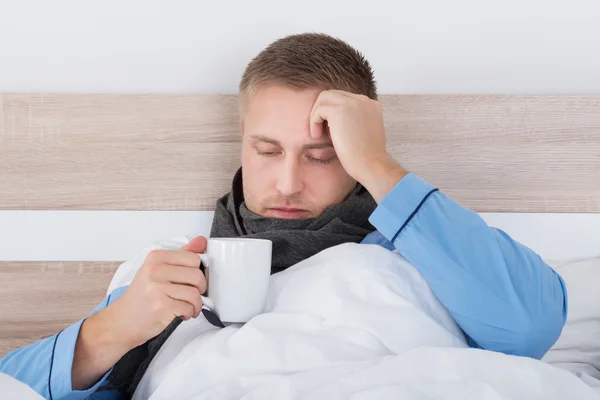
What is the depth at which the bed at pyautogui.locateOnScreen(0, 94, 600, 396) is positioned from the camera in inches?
64.4

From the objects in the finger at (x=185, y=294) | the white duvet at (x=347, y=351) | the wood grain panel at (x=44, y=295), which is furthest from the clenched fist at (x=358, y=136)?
the wood grain panel at (x=44, y=295)

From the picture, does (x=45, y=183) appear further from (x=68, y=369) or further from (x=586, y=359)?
(x=586, y=359)

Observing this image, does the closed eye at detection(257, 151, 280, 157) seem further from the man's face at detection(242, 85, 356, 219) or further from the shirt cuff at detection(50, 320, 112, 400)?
the shirt cuff at detection(50, 320, 112, 400)

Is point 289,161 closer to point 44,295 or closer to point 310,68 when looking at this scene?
point 310,68

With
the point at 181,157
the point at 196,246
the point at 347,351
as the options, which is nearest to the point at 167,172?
the point at 181,157

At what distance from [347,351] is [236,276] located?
201mm

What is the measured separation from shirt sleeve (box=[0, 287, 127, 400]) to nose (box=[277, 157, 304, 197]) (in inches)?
17.8

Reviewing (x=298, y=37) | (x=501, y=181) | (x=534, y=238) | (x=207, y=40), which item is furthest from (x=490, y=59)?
(x=207, y=40)

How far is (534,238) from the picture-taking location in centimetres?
169

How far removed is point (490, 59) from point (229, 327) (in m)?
1.06

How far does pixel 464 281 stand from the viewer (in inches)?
41.8

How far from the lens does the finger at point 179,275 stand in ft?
3.34

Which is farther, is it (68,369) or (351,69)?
(351,69)

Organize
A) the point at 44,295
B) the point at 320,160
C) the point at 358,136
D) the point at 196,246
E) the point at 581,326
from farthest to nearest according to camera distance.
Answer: the point at 44,295 → the point at 581,326 → the point at 320,160 → the point at 358,136 → the point at 196,246
